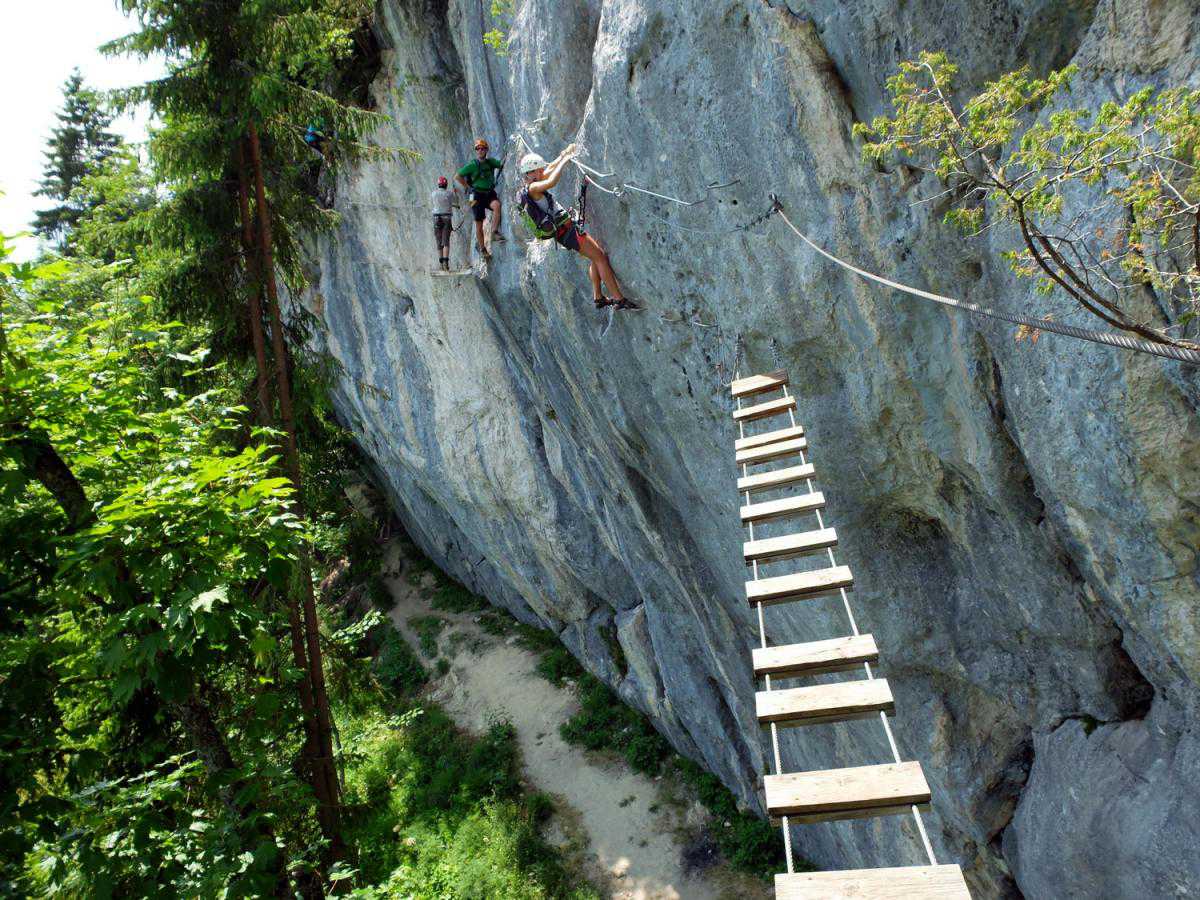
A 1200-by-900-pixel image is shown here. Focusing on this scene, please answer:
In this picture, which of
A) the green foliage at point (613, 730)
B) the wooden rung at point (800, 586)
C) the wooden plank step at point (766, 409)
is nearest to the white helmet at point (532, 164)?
the wooden plank step at point (766, 409)

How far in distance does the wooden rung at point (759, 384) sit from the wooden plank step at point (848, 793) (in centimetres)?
388

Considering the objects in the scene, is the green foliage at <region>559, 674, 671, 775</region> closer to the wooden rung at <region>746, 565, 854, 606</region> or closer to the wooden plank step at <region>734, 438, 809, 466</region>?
the wooden plank step at <region>734, 438, 809, 466</region>

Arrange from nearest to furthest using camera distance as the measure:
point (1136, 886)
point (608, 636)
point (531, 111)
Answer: point (1136, 886) → point (531, 111) → point (608, 636)

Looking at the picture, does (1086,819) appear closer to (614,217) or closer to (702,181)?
(702,181)

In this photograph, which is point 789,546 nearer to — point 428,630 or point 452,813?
point 452,813

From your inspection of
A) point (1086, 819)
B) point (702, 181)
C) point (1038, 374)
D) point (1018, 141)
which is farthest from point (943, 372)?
point (1086, 819)

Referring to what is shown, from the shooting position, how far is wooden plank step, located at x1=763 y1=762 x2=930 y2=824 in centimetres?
307

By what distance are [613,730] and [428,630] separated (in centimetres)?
659

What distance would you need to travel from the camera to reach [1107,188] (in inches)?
162

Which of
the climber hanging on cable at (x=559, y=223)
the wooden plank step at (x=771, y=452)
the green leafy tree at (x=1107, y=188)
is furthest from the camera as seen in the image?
the climber hanging on cable at (x=559, y=223)

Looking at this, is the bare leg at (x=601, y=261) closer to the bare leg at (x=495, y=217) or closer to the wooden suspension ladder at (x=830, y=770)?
the bare leg at (x=495, y=217)

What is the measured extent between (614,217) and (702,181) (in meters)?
1.37

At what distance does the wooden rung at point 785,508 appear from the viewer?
5.11 m

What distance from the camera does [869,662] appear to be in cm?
386
